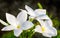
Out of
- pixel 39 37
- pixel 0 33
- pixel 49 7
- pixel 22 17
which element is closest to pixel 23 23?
pixel 22 17

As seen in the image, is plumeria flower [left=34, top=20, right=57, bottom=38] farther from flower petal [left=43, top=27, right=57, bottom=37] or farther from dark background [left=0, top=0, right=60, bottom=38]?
dark background [left=0, top=0, right=60, bottom=38]

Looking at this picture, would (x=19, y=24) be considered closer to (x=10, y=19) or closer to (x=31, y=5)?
(x=10, y=19)

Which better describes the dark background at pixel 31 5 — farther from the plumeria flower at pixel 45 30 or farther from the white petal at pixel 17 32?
the white petal at pixel 17 32

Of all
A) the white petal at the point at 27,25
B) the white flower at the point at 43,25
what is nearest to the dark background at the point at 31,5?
the white flower at the point at 43,25

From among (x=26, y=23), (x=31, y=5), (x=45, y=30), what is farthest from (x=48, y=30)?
(x=31, y=5)

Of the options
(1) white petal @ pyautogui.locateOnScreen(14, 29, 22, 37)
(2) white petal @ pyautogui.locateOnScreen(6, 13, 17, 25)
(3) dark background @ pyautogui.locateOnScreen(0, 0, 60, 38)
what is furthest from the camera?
(3) dark background @ pyautogui.locateOnScreen(0, 0, 60, 38)

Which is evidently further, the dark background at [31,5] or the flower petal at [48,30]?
the dark background at [31,5]

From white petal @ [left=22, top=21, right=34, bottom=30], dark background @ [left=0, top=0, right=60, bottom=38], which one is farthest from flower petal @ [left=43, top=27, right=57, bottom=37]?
dark background @ [left=0, top=0, right=60, bottom=38]

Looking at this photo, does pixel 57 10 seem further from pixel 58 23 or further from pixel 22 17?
pixel 22 17

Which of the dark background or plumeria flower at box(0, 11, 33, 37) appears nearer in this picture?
plumeria flower at box(0, 11, 33, 37)
